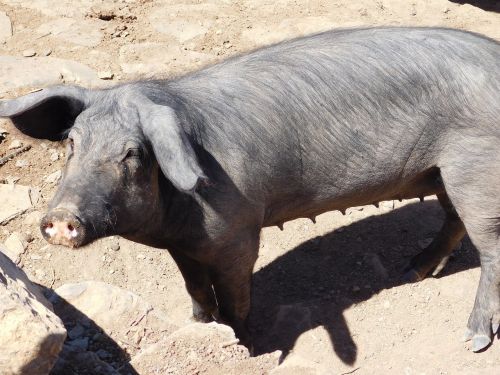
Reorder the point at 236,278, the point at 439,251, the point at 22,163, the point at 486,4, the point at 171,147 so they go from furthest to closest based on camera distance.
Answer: the point at 486,4, the point at 22,163, the point at 439,251, the point at 236,278, the point at 171,147

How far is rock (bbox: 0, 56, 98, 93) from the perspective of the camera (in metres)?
6.41

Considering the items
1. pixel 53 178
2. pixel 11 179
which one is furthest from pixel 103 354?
pixel 11 179

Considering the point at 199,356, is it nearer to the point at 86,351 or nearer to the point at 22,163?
the point at 86,351

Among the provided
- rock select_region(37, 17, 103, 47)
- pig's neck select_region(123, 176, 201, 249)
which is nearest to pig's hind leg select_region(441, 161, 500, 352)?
pig's neck select_region(123, 176, 201, 249)

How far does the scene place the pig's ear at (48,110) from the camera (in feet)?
13.3

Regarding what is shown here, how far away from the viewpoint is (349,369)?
4.93m

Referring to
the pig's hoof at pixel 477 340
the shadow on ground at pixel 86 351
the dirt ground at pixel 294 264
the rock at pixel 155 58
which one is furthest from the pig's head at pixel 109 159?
the rock at pixel 155 58

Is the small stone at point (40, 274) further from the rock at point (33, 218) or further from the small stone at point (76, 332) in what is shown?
the small stone at point (76, 332)

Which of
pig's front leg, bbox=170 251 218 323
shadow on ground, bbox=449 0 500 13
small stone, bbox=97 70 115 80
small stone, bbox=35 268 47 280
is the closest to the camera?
pig's front leg, bbox=170 251 218 323

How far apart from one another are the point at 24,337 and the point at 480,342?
9.44 ft

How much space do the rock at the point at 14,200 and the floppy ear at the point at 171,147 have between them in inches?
80.7

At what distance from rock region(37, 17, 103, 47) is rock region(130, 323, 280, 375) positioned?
3.77 metres

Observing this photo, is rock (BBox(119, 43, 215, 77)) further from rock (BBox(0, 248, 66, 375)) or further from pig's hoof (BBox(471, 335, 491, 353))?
rock (BBox(0, 248, 66, 375))

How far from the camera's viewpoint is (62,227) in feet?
11.5
